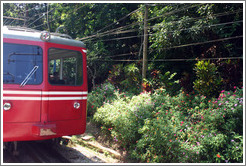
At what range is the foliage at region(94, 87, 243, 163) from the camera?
5336 millimetres

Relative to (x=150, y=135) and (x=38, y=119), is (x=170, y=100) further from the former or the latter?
(x=38, y=119)

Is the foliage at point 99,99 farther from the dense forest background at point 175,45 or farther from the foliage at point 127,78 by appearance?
the dense forest background at point 175,45

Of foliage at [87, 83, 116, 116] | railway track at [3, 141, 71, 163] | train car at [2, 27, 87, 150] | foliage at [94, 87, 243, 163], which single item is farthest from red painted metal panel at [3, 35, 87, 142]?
foliage at [87, 83, 116, 116]

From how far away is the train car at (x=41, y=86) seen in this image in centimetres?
495

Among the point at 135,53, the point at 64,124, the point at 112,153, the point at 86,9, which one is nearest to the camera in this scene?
the point at 64,124

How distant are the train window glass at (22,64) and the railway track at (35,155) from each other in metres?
1.99

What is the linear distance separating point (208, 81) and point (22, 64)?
4.98 metres

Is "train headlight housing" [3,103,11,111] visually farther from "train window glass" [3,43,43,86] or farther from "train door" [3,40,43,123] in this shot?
"train window glass" [3,43,43,86]

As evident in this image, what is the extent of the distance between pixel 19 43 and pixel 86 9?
10277mm

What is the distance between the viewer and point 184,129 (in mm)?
6027

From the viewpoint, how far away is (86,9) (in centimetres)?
1470

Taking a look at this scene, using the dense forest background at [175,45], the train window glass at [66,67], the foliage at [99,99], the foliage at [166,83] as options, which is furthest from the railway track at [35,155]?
the dense forest background at [175,45]

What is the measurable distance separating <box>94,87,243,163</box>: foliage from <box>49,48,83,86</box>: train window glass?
1883mm

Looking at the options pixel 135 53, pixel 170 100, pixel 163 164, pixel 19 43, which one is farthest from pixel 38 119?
pixel 135 53
